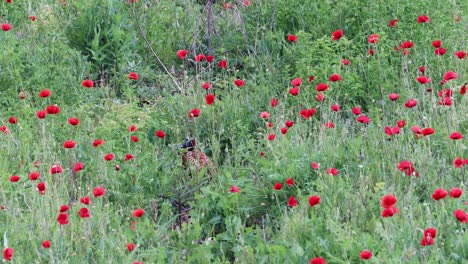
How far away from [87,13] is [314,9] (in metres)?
1.79

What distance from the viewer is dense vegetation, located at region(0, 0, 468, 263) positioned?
395 cm

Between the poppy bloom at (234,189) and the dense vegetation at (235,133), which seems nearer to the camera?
the dense vegetation at (235,133)

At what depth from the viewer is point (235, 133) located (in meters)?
5.67

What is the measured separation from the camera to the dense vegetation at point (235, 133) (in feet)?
13.0

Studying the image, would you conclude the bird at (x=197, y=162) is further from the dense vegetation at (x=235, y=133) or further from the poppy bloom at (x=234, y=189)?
the poppy bloom at (x=234, y=189)

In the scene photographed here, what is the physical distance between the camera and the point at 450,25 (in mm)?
6250

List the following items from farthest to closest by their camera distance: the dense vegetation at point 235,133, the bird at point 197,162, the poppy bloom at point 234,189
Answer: the bird at point 197,162 < the poppy bloom at point 234,189 < the dense vegetation at point 235,133

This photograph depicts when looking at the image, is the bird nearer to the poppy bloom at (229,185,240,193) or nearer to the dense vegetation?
the dense vegetation

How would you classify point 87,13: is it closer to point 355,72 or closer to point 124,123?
point 124,123

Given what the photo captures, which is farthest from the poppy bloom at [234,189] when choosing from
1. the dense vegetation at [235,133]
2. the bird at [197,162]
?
the bird at [197,162]

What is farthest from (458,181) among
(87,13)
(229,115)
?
(87,13)

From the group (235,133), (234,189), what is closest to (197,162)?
(235,133)

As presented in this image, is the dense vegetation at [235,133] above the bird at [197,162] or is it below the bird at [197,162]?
above

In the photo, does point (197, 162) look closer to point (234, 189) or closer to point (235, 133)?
point (235, 133)
